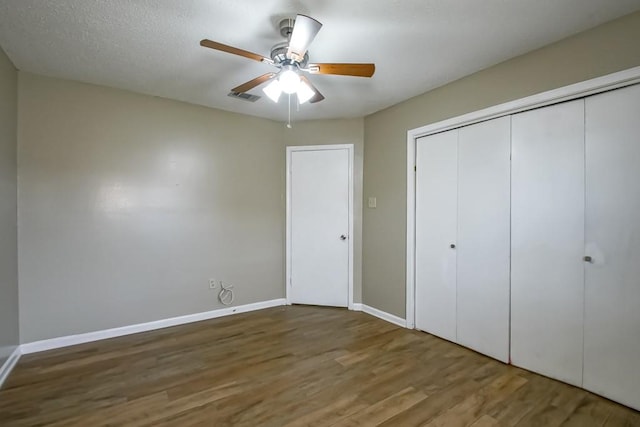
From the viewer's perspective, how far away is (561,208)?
84.4 inches

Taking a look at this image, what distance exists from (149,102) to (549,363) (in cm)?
424

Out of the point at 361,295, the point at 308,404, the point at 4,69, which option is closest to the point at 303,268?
the point at 361,295

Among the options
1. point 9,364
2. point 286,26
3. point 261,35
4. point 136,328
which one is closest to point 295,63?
point 286,26

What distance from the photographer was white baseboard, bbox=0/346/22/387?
213 cm

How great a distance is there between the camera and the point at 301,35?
1685 millimetres

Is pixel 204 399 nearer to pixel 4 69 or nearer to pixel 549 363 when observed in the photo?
pixel 549 363

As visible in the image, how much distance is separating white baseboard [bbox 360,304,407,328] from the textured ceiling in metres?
2.44

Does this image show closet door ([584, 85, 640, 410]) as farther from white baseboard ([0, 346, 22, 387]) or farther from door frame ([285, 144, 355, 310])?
white baseboard ([0, 346, 22, 387])

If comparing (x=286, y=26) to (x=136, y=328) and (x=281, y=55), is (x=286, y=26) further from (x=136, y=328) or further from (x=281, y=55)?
(x=136, y=328)

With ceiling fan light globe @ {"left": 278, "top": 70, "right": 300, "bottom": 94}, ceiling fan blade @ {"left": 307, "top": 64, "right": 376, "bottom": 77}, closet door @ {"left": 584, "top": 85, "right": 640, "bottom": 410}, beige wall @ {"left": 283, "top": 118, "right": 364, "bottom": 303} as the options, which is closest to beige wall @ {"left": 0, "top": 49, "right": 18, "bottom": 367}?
ceiling fan light globe @ {"left": 278, "top": 70, "right": 300, "bottom": 94}

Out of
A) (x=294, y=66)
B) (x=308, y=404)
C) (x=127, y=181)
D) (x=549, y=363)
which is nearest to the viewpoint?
(x=308, y=404)

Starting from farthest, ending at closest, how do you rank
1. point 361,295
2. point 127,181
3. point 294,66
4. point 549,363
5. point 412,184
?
point 361,295 → point 412,184 → point 127,181 → point 549,363 → point 294,66

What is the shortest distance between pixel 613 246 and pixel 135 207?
3.93 metres

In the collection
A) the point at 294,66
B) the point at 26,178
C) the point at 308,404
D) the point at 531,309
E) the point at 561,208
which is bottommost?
the point at 308,404
